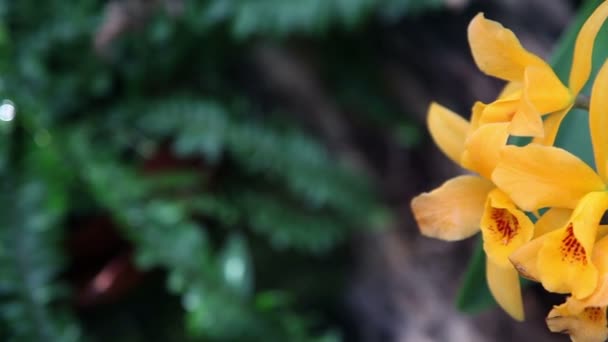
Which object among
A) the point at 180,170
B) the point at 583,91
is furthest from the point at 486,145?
the point at 180,170

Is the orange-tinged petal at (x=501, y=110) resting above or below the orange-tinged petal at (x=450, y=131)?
above

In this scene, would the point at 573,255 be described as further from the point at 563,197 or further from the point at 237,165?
the point at 237,165

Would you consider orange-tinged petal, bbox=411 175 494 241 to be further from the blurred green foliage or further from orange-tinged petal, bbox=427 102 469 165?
the blurred green foliage

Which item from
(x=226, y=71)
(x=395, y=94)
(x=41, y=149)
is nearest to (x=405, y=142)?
(x=395, y=94)

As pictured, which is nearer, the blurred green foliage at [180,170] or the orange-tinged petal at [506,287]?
the orange-tinged petal at [506,287]

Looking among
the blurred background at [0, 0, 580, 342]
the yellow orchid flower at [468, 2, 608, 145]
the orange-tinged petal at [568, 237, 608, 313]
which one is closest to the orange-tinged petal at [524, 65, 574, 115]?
the yellow orchid flower at [468, 2, 608, 145]

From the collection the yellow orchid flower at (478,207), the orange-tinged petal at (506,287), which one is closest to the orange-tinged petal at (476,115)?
the yellow orchid flower at (478,207)

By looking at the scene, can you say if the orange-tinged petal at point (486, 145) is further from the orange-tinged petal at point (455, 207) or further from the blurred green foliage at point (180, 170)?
the blurred green foliage at point (180, 170)
